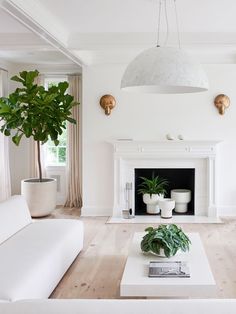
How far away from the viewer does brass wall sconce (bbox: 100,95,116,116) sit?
6.19 m

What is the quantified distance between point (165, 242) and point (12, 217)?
1.54 meters

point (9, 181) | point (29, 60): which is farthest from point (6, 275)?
point (29, 60)

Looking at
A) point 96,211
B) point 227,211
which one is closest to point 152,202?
point 96,211

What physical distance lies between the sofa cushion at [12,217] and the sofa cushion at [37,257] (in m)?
0.06

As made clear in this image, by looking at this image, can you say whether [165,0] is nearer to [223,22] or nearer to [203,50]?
[223,22]

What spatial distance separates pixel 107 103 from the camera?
6.19m

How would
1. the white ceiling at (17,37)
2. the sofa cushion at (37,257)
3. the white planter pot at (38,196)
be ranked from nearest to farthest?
the sofa cushion at (37,257) < the white ceiling at (17,37) < the white planter pot at (38,196)

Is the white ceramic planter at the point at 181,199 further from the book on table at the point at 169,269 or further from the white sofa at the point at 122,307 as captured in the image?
the white sofa at the point at 122,307

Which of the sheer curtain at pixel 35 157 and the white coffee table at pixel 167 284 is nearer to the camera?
the white coffee table at pixel 167 284

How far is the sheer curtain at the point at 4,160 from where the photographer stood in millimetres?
6613

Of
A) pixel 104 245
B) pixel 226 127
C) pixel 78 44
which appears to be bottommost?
pixel 104 245

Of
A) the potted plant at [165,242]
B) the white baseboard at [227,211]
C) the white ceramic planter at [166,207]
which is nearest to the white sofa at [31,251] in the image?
the potted plant at [165,242]

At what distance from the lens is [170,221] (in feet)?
19.5

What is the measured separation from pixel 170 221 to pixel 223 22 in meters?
2.90
